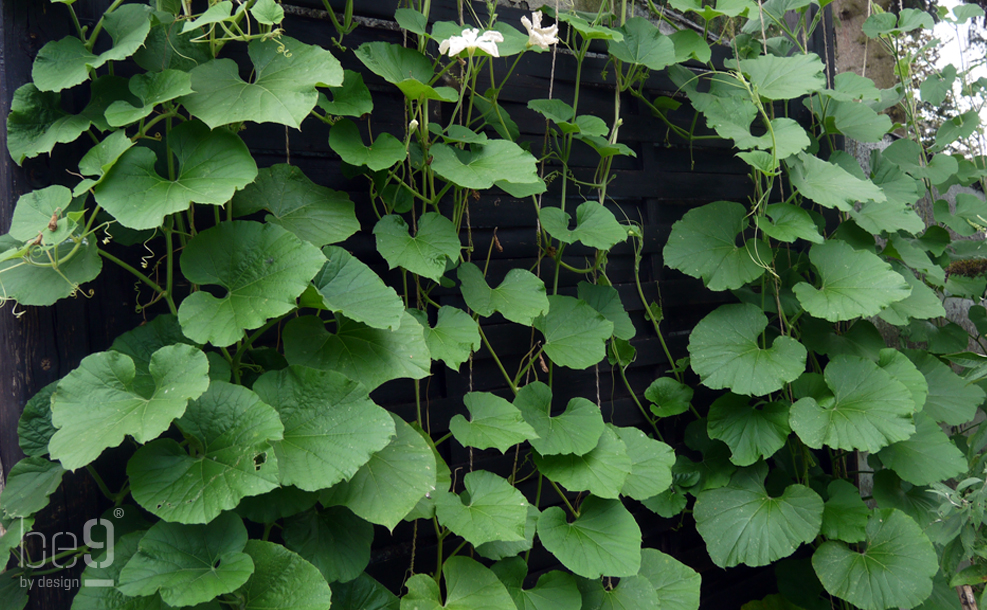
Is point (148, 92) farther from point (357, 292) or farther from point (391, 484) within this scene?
point (391, 484)

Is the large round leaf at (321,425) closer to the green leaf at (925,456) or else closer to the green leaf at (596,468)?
the green leaf at (596,468)

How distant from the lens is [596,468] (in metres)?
1.50

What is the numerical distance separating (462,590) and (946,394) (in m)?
1.65

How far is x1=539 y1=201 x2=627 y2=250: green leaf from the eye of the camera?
62.8 inches

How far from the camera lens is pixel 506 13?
1.73 m

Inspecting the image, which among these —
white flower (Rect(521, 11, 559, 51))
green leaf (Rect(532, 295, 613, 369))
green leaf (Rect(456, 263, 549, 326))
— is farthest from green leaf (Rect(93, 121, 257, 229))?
green leaf (Rect(532, 295, 613, 369))

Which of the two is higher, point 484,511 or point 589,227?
point 589,227

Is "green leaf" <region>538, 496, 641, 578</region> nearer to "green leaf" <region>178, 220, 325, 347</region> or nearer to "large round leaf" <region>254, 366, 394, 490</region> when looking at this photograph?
"large round leaf" <region>254, 366, 394, 490</region>

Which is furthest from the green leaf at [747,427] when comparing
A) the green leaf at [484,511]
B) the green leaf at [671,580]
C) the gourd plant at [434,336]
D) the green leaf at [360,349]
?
the green leaf at [360,349]

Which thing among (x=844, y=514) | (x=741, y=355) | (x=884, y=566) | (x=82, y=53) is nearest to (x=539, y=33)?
(x=82, y=53)

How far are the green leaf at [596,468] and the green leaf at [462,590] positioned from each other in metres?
0.29

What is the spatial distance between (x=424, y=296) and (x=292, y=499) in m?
0.59

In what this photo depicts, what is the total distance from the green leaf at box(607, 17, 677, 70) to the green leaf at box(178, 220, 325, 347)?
1109 mm

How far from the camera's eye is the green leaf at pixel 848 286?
166 cm
